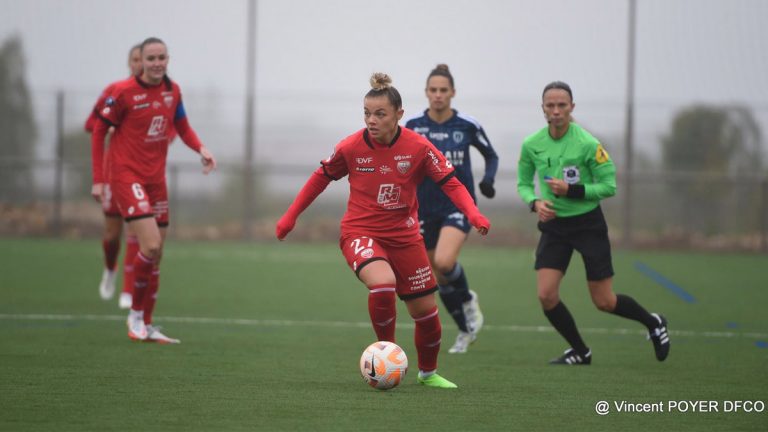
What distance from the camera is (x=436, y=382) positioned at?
6891 millimetres

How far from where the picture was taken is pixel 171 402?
19.7 ft

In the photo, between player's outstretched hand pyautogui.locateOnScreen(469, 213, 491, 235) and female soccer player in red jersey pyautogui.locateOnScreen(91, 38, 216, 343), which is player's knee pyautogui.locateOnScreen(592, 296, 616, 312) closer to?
player's outstretched hand pyautogui.locateOnScreen(469, 213, 491, 235)

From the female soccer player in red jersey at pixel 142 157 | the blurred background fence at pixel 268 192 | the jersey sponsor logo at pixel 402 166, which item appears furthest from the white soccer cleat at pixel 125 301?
the blurred background fence at pixel 268 192

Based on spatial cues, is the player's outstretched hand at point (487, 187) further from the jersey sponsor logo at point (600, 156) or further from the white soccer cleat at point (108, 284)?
the white soccer cleat at point (108, 284)

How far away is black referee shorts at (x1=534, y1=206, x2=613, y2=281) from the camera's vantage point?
26.1 ft

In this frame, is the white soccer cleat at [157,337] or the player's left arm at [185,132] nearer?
the white soccer cleat at [157,337]

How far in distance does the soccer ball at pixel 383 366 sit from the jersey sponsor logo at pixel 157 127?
10.9 feet

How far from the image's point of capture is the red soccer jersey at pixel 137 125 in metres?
8.79

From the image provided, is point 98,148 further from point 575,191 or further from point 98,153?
point 575,191

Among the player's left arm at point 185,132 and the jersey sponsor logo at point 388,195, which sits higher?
the player's left arm at point 185,132

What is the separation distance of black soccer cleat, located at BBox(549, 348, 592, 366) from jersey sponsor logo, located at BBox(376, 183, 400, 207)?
6.82ft

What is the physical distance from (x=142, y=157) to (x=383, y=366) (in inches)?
133

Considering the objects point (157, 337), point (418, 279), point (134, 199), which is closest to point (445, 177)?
point (418, 279)

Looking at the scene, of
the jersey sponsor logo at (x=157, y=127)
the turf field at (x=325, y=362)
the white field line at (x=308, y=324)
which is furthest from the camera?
the white field line at (x=308, y=324)
